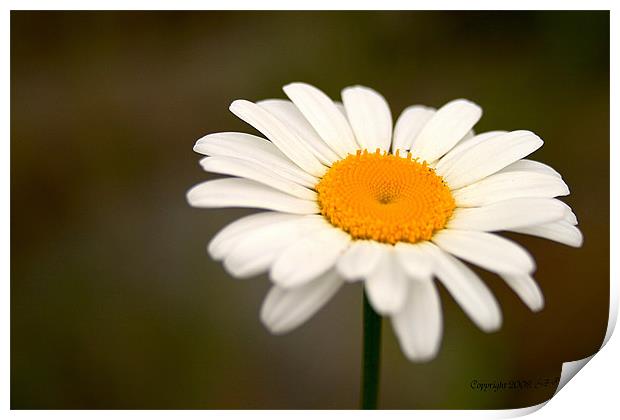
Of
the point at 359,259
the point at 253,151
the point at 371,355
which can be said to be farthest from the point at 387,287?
the point at 253,151

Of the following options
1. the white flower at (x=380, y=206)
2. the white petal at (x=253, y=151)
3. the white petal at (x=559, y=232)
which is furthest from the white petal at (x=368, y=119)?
the white petal at (x=559, y=232)

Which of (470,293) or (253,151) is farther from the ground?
(253,151)

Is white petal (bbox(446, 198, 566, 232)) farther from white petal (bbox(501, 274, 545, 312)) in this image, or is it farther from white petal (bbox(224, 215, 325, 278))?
white petal (bbox(224, 215, 325, 278))

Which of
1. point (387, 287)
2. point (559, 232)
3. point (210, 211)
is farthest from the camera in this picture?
point (210, 211)

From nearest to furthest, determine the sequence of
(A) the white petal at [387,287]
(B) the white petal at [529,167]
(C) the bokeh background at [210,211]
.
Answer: (A) the white petal at [387,287], (B) the white petal at [529,167], (C) the bokeh background at [210,211]

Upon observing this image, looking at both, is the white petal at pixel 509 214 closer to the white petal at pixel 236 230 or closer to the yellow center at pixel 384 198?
the yellow center at pixel 384 198

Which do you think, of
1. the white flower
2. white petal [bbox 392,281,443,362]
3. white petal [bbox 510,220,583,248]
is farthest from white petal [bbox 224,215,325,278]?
white petal [bbox 510,220,583,248]

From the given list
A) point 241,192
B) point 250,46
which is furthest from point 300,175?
point 250,46

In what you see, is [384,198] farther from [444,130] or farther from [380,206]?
[444,130]
